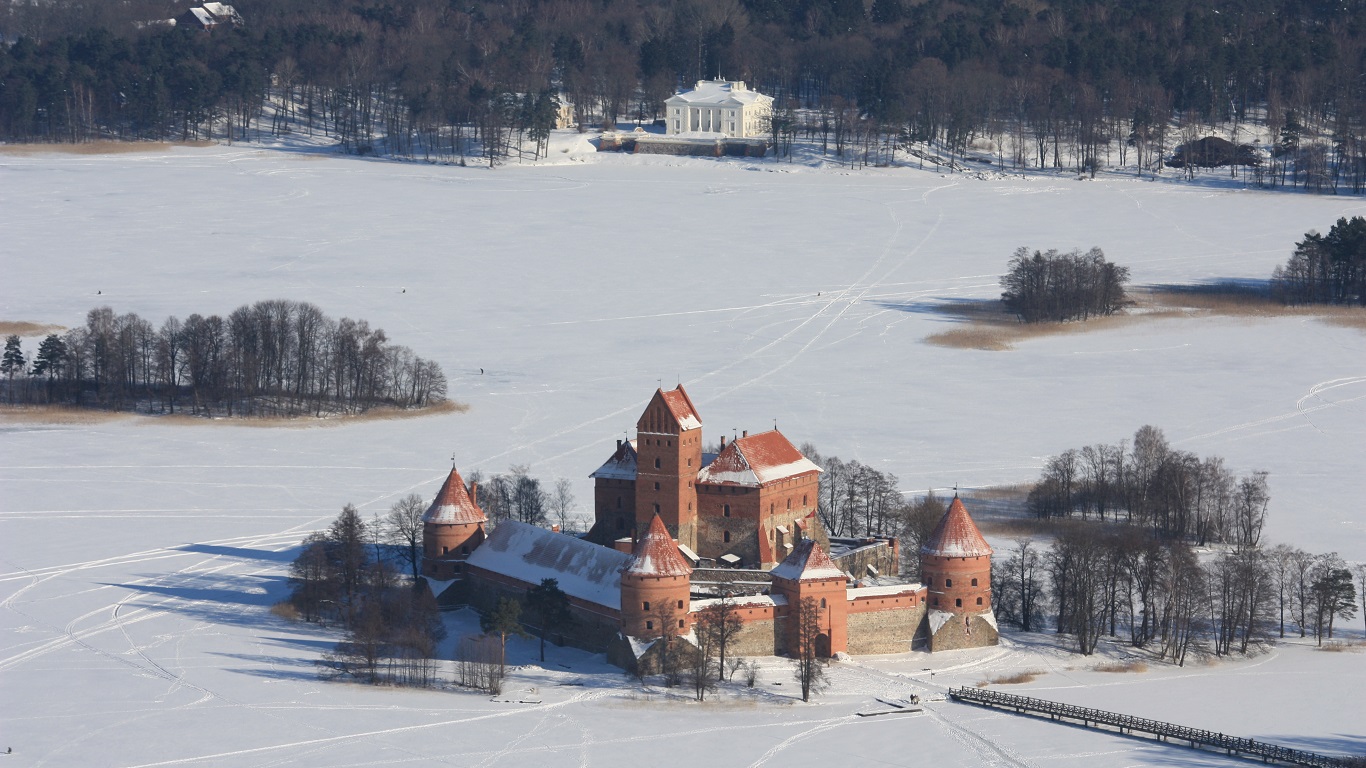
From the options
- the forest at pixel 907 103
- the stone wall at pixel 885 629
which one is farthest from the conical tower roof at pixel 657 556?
the forest at pixel 907 103

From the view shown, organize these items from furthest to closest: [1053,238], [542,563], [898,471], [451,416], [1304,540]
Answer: [1053,238]
[451,416]
[898,471]
[1304,540]
[542,563]

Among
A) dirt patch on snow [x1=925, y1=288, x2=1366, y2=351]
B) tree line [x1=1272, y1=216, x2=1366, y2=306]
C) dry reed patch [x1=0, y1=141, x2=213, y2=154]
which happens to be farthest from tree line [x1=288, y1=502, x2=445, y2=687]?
dry reed patch [x1=0, y1=141, x2=213, y2=154]

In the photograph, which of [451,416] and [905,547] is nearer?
[905,547]

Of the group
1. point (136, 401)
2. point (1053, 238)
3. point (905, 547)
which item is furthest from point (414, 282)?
point (905, 547)

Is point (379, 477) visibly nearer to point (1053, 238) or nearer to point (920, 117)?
point (1053, 238)

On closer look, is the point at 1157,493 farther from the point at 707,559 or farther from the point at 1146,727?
the point at 1146,727

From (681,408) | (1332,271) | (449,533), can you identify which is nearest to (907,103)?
(1332,271)

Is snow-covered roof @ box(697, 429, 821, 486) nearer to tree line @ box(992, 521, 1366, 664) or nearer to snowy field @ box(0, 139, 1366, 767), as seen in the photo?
snowy field @ box(0, 139, 1366, 767)
